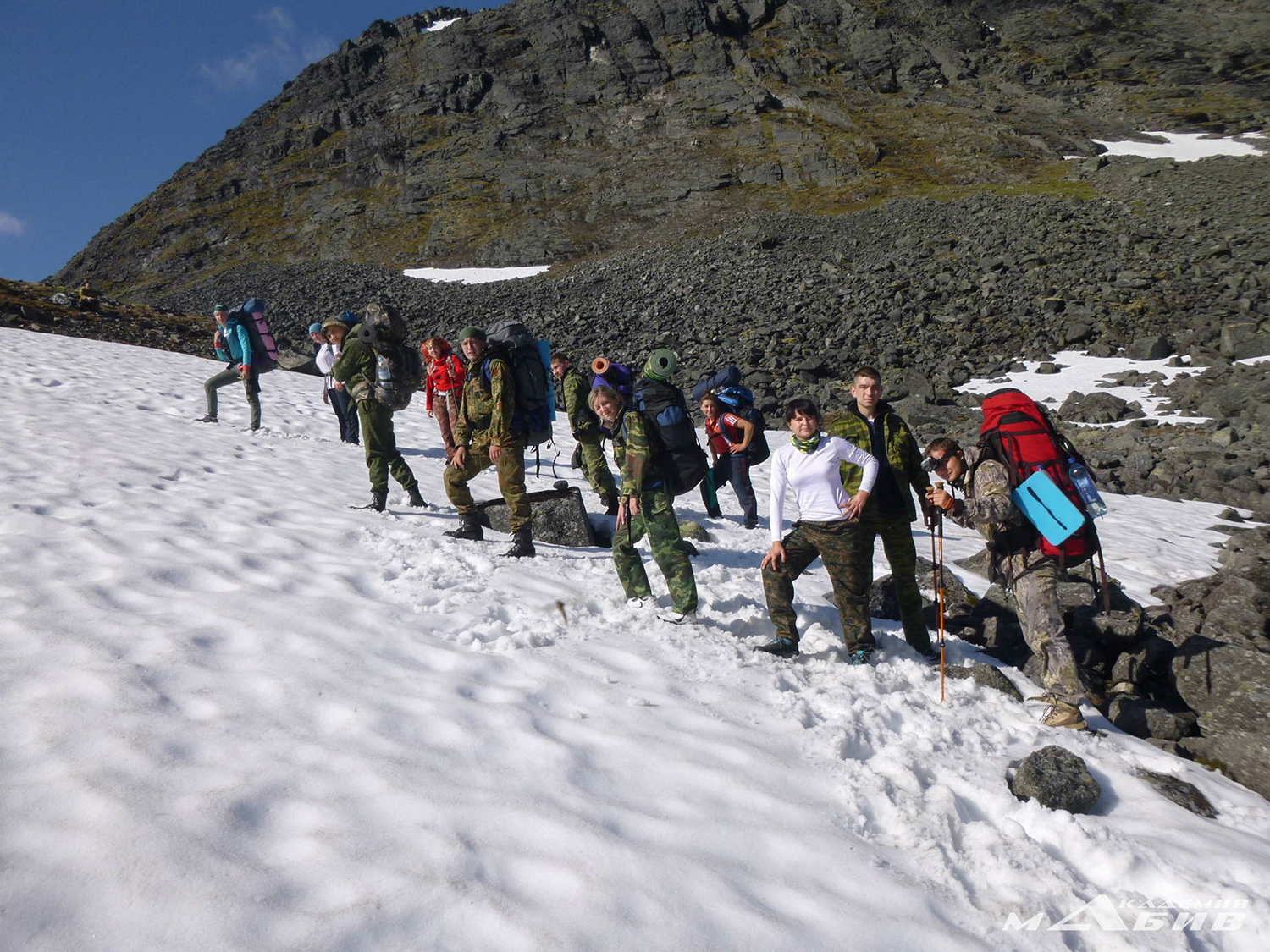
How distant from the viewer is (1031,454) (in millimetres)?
4660

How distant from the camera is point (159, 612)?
4.32 m

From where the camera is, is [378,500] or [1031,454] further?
[378,500]

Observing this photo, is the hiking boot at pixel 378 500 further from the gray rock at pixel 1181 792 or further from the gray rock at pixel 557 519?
the gray rock at pixel 1181 792

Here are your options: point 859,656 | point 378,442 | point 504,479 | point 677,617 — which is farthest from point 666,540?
point 378,442

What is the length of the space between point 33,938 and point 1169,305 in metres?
31.1

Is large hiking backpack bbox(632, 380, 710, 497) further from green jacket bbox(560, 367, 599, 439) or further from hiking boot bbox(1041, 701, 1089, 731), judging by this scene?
hiking boot bbox(1041, 701, 1089, 731)

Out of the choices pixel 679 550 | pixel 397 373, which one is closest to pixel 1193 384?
pixel 679 550

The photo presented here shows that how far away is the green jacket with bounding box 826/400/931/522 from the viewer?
5.27 m

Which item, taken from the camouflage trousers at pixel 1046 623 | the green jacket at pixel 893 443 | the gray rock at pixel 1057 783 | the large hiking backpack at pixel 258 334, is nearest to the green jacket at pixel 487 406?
the green jacket at pixel 893 443

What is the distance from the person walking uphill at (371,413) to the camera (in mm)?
7531

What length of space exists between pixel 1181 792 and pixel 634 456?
4089 millimetres

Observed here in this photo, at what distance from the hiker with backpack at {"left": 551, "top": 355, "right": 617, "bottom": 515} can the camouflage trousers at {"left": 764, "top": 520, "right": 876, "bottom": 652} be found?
358 cm

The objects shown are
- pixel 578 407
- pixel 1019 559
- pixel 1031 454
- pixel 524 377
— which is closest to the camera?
pixel 1031 454

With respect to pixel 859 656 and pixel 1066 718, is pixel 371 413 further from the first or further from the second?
pixel 1066 718
